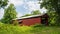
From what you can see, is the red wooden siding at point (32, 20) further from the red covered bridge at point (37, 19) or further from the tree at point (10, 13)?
the tree at point (10, 13)

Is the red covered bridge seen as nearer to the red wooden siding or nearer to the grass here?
the red wooden siding

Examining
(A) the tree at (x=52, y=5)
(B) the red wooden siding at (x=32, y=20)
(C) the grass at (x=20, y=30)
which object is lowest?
(B) the red wooden siding at (x=32, y=20)

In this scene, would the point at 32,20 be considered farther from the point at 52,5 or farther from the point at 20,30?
the point at 20,30

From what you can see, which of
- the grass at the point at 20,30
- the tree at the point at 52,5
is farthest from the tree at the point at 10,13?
the grass at the point at 20,30

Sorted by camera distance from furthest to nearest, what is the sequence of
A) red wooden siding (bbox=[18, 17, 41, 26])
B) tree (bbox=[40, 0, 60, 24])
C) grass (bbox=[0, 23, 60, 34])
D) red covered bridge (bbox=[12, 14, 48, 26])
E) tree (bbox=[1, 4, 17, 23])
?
1. tree (bbox=[1, 4, 17, 23])
2. red wooden siding (bbox=[18, 17, 41, 26])
3. red covered bridge (bbox=[12, 14, 48, 26])
4. tree (bbox=[40, 0, 60, 24])
5. grass (bbox=[0, 23, 60, 34])

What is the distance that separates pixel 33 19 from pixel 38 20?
1.55 metres

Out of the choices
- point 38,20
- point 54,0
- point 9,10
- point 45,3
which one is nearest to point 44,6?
point 45,3

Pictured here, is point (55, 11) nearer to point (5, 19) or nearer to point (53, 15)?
point (53, 15)

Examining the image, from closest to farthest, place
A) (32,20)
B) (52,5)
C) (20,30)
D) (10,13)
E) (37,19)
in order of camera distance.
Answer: (20,30), (52,5), (37,19), (32,20), (10,13)

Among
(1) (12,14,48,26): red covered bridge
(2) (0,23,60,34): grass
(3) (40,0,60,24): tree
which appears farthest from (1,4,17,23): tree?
(2) (0,23,60,34): grass

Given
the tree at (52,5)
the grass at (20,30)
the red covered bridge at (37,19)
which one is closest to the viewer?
the grass at (20,30)

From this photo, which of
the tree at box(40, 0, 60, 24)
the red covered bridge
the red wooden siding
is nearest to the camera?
the tree at box(40, 0, 60, 24)

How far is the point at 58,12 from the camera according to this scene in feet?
158

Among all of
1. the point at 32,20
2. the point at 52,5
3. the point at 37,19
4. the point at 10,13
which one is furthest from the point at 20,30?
the point at 10,13
